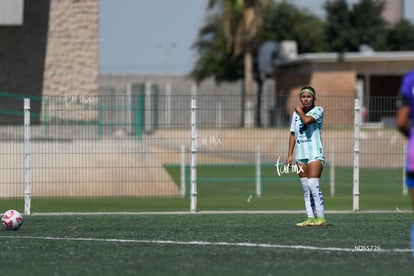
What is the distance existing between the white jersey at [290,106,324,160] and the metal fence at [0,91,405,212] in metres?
5.49

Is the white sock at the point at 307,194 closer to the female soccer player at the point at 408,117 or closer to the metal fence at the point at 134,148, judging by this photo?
the metal fence at the point at 134,148

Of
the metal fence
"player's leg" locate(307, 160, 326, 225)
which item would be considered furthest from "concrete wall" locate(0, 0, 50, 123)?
"player's leg" locate(307, 160, 326, 225)

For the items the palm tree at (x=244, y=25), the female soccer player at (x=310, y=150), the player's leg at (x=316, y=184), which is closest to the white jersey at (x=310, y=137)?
the female soccer player at (x=310, y=150)

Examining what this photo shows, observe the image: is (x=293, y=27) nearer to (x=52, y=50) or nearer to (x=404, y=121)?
(x=52, y=50)

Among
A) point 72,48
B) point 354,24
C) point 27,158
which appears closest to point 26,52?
point 72,48

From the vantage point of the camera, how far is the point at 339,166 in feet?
102

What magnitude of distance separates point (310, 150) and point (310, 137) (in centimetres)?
19

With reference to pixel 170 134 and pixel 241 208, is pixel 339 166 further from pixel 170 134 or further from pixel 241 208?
pixel 241 208

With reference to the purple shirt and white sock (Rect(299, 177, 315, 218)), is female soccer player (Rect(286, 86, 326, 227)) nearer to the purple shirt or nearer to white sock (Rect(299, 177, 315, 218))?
white sock (Rect(299, 177, 315, 218))

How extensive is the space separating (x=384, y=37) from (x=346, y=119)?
67.4 m

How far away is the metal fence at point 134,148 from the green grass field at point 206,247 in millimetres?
5102

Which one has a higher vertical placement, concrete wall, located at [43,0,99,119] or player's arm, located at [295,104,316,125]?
concrete wall, located at [43,0,99,119]

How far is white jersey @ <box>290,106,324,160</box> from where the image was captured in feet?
53.4

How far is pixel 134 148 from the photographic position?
26.0m
